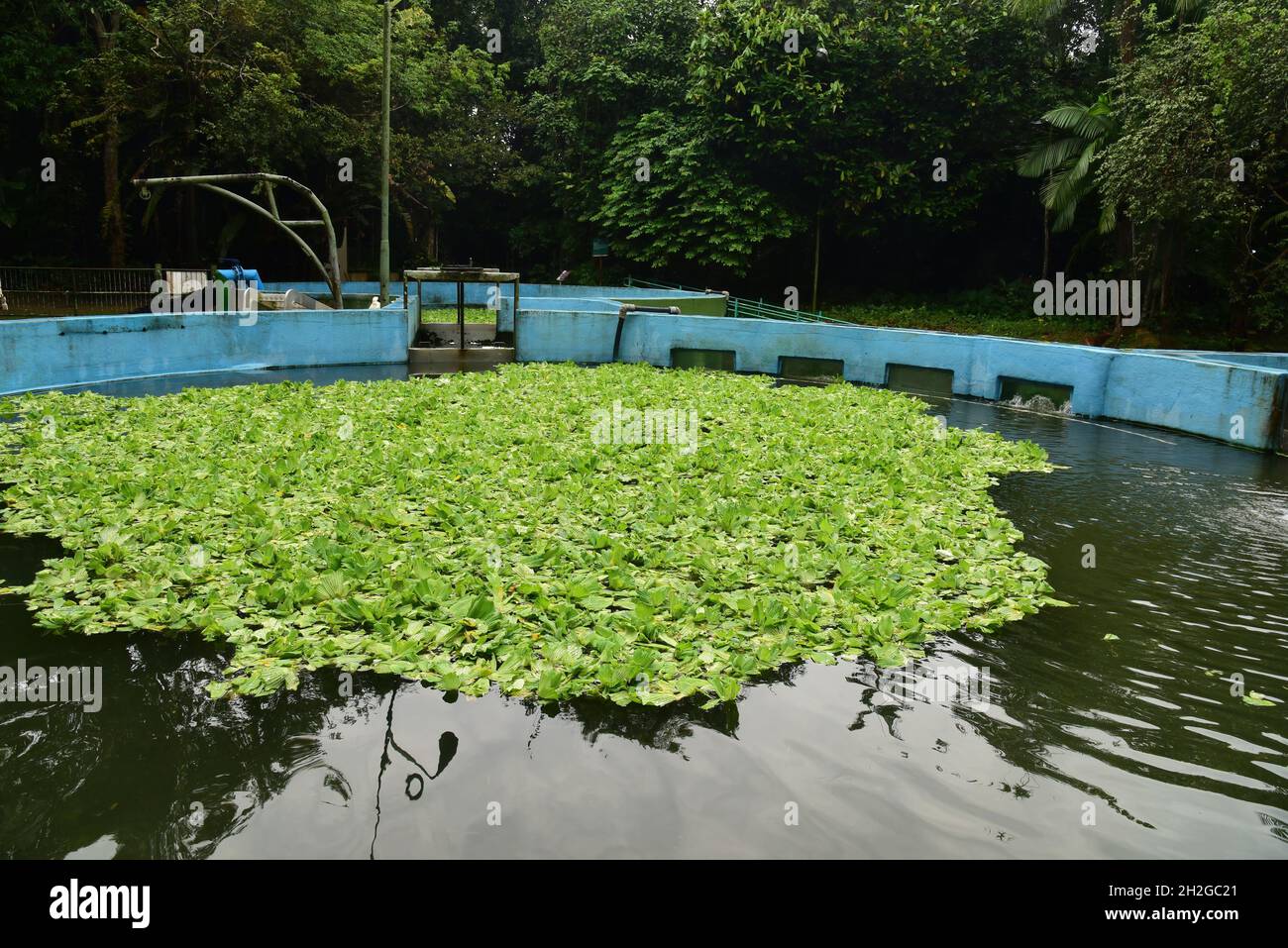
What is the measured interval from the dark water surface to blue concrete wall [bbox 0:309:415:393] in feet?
26.9

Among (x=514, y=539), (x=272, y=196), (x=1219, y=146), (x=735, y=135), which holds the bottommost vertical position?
(x=514, y=539)

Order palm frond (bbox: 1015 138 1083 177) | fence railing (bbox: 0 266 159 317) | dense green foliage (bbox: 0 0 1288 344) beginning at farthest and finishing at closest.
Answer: palm frond (bbox: 1015 138 1083 177)
fence railing (bbox: 0 266 159 317)
dense green foliage (bbox: 0 0 1288 344)

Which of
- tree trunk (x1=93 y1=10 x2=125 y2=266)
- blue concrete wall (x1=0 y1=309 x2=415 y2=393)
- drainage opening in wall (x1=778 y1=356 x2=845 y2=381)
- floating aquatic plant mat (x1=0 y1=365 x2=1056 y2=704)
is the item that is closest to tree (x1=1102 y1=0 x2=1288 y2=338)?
drainage opening in wall (x1=778 y1=356 x2=845 y2=381)

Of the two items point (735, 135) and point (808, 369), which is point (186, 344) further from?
point (735, 135)

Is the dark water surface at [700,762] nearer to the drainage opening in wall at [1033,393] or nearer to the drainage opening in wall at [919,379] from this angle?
the drainage opening in wall at [1033,393]

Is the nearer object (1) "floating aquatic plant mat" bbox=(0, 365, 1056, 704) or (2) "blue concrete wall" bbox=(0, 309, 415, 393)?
(1) "floating aquatic plant mat" bbox=(0, 365, 1056, 704)

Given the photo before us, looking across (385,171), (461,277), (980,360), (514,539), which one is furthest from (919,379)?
(385,171)

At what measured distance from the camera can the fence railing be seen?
21016 mm

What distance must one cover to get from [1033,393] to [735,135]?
55.3 ft

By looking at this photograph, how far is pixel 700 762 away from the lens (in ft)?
12.4

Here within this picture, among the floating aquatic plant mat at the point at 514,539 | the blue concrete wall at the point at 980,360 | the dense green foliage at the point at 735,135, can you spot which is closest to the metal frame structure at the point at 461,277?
the blue concrete wall at the point at 980,360

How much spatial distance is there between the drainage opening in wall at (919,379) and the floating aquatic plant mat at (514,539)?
4.95m

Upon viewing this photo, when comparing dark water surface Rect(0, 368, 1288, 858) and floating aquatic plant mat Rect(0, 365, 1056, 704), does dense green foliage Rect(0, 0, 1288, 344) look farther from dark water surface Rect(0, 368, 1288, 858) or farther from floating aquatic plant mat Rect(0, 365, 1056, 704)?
dark water surface Rect(0, 368, 1288, 858)
